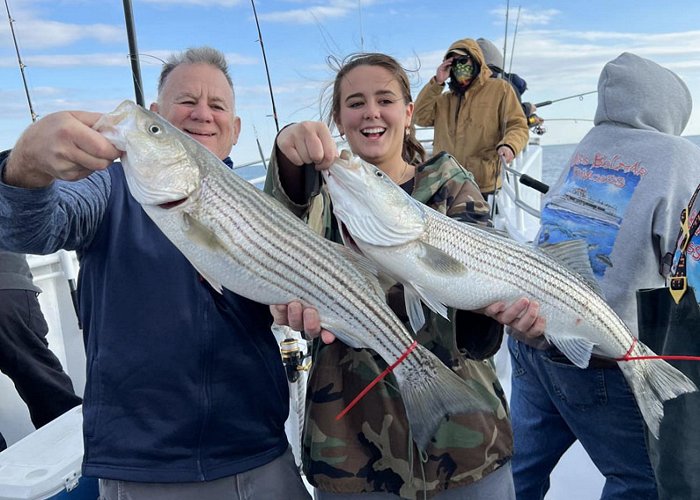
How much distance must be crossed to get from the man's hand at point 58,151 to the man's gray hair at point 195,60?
831 mm

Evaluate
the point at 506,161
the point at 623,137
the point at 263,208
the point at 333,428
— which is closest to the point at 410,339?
the point at 333,428

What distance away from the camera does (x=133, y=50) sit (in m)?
4.13

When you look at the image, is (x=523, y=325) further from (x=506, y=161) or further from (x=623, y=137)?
(x=506, y=161)

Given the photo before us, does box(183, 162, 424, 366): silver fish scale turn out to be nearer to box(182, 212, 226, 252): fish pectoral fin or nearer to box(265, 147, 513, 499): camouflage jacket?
box(182, 212, 226, 252): fish pectoral fin

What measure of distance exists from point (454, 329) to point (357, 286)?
49 cm

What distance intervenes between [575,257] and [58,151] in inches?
72.8

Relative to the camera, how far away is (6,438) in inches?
169

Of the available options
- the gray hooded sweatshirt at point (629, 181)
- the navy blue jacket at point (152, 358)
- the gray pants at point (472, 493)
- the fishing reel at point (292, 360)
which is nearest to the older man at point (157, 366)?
the navy blue jacket at point (152, 358)

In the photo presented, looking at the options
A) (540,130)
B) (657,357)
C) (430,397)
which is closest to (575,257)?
(657,357)

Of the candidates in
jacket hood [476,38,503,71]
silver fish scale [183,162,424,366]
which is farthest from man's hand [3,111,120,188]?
jacket hood [476,38,503,71]

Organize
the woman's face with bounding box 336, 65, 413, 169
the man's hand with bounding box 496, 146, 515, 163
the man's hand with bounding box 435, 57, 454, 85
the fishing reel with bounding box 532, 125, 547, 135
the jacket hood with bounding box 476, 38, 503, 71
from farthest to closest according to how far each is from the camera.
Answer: the fishing reel with bounding box 532, 125, 547, 135 → the jacket hood with bounding box 476, 38, 503, 71 → the man's hand with bounding box 435, 57, 454, 85 → the man's hand with bounding box 496, 146, 515, 163 → the woman's face with bounding box 336, 65, 413, 169

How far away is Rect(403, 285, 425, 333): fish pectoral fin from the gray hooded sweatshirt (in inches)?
45.6

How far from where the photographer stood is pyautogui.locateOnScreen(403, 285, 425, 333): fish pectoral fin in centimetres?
196

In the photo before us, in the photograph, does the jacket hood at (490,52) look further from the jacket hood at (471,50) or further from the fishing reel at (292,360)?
the fishing reel at (292,360)
